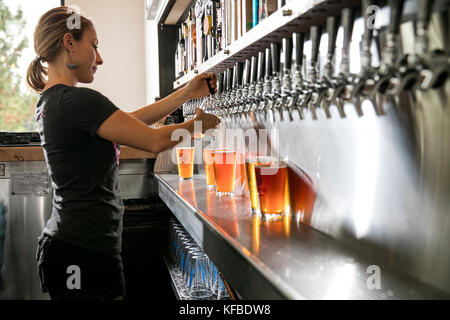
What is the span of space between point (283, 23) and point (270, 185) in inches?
19.5

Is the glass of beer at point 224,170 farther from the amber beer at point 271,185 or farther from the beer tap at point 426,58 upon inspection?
the beer tap at point 426,58

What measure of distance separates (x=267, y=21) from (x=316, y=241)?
71 centimetres

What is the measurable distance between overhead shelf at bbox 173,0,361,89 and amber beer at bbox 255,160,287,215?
43cm

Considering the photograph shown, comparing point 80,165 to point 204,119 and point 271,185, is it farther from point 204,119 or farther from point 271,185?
point 271,185

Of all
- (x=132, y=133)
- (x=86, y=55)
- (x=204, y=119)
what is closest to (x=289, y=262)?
(x=132, y=133)

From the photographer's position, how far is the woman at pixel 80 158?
4.74 ft

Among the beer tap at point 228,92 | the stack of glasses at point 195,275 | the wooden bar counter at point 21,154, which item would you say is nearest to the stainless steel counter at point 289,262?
the stack of glasses at point 195,275

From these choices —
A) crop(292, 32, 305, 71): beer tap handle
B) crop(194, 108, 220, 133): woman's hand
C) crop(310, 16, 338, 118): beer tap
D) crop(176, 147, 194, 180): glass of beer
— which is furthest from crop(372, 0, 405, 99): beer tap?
crop(176, 147, 194, 180): glass of beer

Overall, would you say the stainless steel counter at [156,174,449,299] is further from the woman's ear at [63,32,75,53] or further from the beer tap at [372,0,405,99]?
the woman's ear at [63,32,75,53]

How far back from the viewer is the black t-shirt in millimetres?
1436

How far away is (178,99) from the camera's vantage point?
2.14 meters

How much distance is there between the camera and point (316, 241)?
4.07ft
